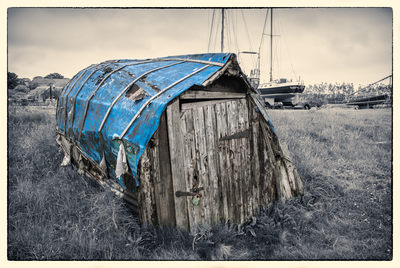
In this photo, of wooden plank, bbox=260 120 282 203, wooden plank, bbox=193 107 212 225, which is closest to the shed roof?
wooden plank, bbox=193 107 212 225

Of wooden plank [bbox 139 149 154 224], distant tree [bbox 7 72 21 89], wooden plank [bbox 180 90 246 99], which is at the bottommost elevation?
wooden plank [bbox 139 149 154 224]

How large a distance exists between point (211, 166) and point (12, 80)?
276 cm

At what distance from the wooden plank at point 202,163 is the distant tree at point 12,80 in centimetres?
228

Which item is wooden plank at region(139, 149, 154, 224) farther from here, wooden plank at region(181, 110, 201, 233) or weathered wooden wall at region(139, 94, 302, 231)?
wooden plank at region(181, 110, 201, 233)

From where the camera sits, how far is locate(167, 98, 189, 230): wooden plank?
300cm

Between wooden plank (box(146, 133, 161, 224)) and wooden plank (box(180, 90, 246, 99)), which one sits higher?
wooden plank (box(180, 90, 246, 99))

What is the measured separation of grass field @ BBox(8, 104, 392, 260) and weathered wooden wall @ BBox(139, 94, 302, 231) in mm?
236

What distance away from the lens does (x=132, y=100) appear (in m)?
3.35

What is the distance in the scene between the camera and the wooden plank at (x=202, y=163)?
10.6 feet

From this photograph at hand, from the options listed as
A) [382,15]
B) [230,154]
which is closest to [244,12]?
[382,15]

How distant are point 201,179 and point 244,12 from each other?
2231 mm

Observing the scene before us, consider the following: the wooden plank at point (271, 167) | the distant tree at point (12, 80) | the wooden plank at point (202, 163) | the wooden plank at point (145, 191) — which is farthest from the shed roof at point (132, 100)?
the distant tree at point (12, 80)

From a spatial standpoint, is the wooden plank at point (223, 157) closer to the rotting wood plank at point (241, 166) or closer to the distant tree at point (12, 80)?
the rotting wood plank at point (241, 166)

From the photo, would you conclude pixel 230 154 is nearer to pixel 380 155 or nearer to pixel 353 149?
pixel 380 155
